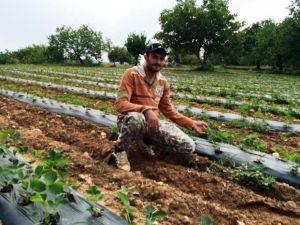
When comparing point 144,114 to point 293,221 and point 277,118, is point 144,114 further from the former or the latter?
point 277,118

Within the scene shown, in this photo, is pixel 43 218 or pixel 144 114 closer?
pixel 43 218

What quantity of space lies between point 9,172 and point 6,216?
0.33m

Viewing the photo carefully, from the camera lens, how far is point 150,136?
445 cm

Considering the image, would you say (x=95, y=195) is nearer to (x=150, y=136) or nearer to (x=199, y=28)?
(x=150, y=136)

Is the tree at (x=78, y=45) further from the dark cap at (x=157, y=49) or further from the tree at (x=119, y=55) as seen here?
the dark cap at (x=157, y=49)

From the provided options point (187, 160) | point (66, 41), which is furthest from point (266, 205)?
point (66, 41)

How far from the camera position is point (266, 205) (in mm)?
3510

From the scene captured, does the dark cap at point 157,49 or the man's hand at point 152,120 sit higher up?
the dark cap at point 157,49

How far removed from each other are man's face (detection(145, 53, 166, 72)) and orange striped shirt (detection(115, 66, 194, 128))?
134 millimetres

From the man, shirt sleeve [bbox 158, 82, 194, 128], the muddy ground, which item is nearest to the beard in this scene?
the man

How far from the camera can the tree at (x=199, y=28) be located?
35.2 m

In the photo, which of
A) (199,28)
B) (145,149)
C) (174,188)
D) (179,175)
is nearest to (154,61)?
(145,149)

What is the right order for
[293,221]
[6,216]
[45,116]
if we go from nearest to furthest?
[6,216] → [293,221] → [45,116]

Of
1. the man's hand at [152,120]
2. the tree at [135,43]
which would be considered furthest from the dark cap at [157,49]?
the tree at [135,43]
